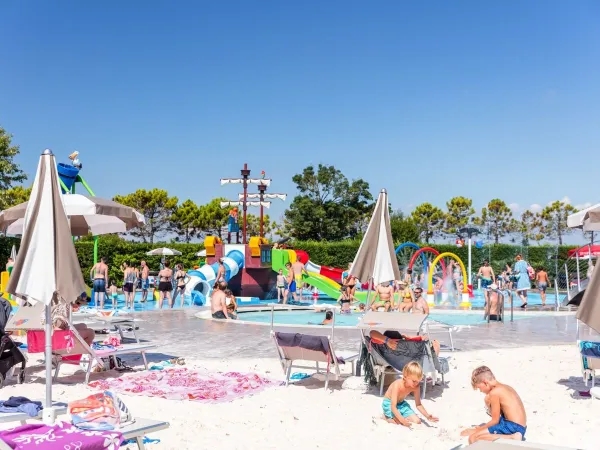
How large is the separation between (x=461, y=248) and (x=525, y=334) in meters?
20.4

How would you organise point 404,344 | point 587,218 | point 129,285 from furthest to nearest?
point 129,285
point 587,218
point 404,344

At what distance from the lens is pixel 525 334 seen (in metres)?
12.7

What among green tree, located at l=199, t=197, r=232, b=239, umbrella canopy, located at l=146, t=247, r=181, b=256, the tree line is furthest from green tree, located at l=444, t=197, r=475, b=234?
umbrella canopy, located at l=146, t=247, r=181, b=256

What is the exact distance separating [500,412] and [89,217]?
816cm

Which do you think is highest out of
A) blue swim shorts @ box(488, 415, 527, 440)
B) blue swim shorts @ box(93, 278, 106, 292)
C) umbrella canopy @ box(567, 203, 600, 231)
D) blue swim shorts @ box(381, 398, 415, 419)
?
umbrella canopy @ box(567, 203, 600, 231)

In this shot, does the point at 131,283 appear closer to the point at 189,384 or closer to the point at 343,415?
the point at 189,384

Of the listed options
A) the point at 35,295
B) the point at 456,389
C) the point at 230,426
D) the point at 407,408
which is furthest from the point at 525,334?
the point at 35,295

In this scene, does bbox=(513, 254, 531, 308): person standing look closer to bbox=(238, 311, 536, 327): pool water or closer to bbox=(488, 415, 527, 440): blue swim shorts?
bbox=(238, 311, 536, 327): pool water

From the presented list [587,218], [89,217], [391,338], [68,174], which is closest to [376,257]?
[391,338]

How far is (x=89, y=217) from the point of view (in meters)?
11.1

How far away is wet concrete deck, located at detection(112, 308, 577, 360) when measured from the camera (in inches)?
413

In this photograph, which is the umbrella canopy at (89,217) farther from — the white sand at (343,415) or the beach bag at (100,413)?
the beach bag at (100,413)

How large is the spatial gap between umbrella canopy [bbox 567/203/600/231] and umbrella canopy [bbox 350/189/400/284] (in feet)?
8.58

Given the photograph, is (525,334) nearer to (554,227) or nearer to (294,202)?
(294,202)
